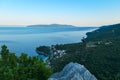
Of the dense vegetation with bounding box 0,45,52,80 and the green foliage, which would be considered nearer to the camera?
the dense vegetation with bounding box 0,45,52,80

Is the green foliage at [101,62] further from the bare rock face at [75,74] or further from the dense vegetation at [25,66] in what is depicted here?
the bare rock face at [75,74]

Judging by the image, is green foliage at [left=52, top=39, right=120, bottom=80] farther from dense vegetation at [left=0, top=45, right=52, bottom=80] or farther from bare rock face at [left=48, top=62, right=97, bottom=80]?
bare rock face at [left=48, top=62, right=97, bottom=80]

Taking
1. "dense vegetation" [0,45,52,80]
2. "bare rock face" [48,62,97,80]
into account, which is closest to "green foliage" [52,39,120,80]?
"dense vegetation" [0,45,52,80]

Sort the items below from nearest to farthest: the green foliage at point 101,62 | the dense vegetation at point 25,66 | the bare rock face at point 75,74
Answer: the bare rock face at point 75,74, the dense vegetation at point 25,66, the green foliage at point 101,62

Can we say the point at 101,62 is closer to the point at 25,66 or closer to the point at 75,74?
the point at 25,66

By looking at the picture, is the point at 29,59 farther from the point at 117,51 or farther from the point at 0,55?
the point at 117,51

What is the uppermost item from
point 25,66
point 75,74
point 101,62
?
point 75,74

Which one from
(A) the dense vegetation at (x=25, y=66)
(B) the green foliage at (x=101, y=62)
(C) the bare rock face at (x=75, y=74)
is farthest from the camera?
(B) the green foliage at (x=101, y=62)

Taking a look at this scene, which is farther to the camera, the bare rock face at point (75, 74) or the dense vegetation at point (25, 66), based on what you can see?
the dense vegetation at point (25, 66)

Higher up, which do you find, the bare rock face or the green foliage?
the bare rock face

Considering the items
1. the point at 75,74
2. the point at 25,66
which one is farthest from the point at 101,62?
the point at 75,74

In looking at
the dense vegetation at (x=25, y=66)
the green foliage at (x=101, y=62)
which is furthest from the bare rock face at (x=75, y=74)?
the green foliage at (x=101, y=62)

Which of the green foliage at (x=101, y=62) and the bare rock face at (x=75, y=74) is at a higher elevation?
the bare rock face at (x=75, y=74)
